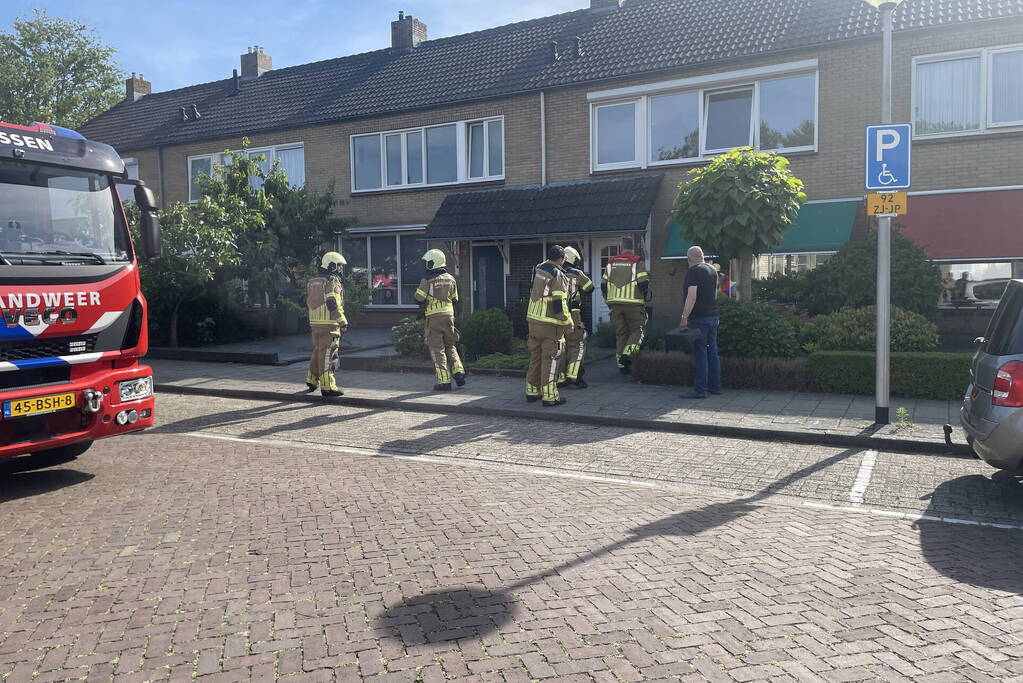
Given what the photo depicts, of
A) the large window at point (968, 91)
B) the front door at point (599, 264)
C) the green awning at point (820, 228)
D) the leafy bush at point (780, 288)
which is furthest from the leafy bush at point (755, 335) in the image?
the large window at point (968, 91)

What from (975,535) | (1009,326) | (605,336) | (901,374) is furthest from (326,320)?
(975,535)

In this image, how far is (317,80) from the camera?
2234cm

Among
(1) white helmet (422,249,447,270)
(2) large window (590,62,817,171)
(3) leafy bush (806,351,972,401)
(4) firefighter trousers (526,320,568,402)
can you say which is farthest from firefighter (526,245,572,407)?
(2) large window (590,62,817,171)

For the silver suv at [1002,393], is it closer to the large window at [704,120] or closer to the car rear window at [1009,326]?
the car rear window at [1009,326]

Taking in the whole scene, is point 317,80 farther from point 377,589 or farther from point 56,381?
point 377,589

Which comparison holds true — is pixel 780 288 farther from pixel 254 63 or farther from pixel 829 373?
pixel 254 63

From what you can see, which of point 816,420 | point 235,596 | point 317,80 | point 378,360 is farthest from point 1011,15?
point 317,80

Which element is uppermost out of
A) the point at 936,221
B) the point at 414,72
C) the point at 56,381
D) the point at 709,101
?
the point at 414,72

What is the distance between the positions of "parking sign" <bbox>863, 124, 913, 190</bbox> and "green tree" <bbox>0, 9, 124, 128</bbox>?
2745cm

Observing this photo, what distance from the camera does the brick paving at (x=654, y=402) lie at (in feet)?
27.1

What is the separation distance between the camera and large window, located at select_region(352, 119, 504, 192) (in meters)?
18.2

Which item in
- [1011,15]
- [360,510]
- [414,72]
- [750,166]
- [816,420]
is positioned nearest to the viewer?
[360,510]

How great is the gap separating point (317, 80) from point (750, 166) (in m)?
15.3

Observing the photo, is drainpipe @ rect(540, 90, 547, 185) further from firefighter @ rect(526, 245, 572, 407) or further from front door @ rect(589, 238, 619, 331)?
firefighter @ rect(526, 245, 572, 407)
